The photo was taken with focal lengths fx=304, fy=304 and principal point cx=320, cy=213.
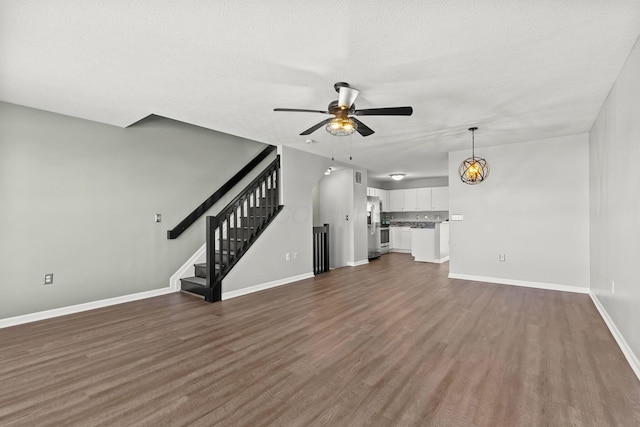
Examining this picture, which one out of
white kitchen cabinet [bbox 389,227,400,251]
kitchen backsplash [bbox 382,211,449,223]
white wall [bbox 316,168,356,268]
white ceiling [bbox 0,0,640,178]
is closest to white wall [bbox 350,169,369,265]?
white wall [bbox 316,168,356,268]

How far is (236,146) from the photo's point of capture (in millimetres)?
6016

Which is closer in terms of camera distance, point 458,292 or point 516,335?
point 516,335

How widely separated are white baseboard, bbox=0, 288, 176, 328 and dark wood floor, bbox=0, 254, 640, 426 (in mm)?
164

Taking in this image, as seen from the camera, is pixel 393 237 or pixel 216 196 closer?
pixel 216 196

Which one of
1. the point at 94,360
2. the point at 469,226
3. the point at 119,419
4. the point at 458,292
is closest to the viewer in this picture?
the point at 119,419

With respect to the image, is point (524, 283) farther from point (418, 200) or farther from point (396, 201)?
point (396, 201)

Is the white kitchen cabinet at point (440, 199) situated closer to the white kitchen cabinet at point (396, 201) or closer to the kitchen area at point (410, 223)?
the kitchen area at point (410, 223)

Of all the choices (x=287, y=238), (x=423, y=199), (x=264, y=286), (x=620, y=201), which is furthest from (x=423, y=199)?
(x=620, y=201)

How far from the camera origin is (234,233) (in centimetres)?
503

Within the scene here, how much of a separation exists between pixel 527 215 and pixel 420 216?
536 centimetres

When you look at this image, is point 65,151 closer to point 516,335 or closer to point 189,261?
point 189,261

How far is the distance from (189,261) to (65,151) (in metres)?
2.30

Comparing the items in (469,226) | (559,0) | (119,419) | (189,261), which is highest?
(559,0)

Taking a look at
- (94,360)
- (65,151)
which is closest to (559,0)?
(94,360)
